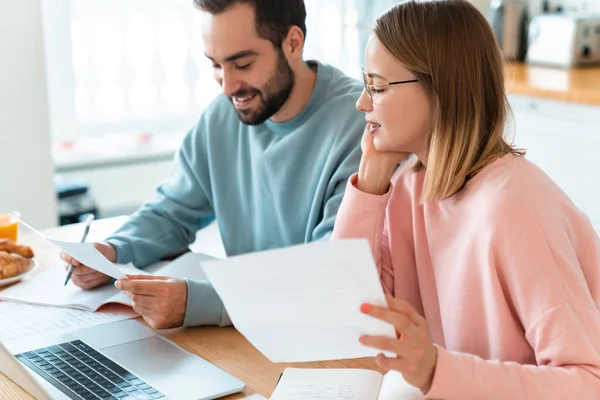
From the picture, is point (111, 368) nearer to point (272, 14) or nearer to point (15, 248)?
point (15, 248)

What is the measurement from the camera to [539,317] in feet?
3.65

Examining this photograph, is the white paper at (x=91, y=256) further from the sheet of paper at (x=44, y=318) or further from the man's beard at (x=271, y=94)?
the man's beard at (x=271, y=94)

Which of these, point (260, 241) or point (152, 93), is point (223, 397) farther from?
point (152, 93)

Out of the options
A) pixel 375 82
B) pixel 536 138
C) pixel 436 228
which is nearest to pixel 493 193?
pixel 436 228

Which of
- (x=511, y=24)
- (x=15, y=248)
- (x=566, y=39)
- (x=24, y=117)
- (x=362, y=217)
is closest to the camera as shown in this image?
(x=362, y=217)

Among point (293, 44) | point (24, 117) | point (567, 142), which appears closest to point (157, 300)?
point (293, 44)

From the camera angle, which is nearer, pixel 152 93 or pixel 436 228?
pixel 436 228

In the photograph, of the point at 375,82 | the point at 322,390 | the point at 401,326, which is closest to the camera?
the point at 401,326

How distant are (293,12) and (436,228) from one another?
761mm

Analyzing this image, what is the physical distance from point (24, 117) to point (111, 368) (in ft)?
6.59

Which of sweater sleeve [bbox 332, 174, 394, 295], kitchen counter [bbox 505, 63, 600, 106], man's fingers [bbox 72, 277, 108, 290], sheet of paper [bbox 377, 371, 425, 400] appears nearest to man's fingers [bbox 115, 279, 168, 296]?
man's fingers [bbox 72, 277, 108, 290]

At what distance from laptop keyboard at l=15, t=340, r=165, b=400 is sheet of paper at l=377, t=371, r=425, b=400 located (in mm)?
302

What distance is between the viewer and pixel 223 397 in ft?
3.94

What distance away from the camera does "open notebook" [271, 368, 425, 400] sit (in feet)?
3.82
